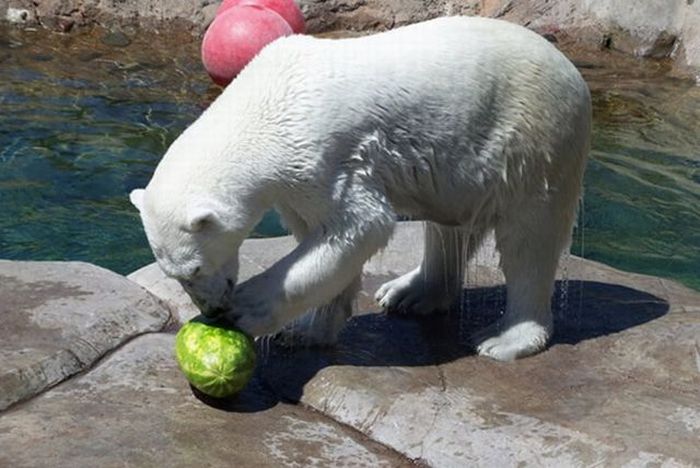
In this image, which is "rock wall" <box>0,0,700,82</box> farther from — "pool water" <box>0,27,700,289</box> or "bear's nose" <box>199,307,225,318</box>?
"bear's nose" <box>199,307,225,318</box>

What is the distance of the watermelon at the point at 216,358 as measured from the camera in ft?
13.7

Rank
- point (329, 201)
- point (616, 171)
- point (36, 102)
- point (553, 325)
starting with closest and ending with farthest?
point (329, 201) → point (553, 325) → point (616, 171) → point (36, 102)

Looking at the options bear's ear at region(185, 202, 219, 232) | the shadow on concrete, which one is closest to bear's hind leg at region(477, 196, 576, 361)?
the shadow on concrete

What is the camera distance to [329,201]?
168 inches

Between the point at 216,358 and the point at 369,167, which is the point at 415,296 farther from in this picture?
the point at 216,358

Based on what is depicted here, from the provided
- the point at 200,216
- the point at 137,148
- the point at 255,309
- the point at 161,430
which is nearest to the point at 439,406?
the point at 255,309

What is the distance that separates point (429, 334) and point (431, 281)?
0.87 ft

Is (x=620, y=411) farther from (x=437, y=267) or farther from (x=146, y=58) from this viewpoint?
(x=146, y=58)

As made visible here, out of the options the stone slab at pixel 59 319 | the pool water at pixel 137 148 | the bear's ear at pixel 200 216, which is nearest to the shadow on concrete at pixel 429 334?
the stone slab at pixel 59 319

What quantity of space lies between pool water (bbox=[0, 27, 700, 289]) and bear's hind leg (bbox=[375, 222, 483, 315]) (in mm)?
2235

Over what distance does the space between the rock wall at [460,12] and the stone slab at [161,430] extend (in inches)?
281

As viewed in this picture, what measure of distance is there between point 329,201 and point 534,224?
854 millimetres

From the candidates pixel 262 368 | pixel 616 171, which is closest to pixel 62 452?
pixel 262 368

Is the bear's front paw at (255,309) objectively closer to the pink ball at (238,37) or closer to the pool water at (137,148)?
the pool water at (137,148)
